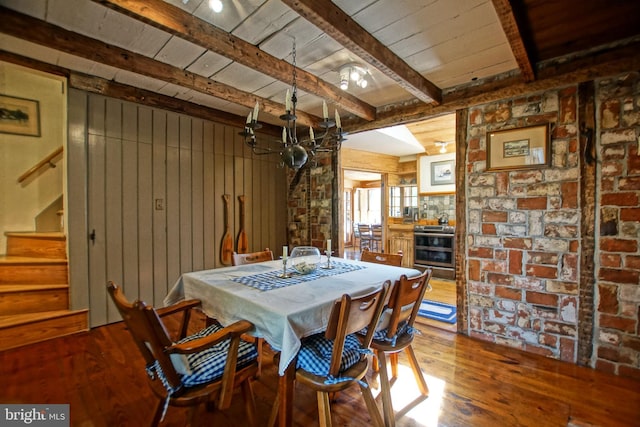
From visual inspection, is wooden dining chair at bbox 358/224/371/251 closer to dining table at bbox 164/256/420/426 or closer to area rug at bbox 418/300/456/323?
area rug at bbox 418/300/456/323

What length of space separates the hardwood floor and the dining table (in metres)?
0.59

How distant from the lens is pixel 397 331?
176 centimetres

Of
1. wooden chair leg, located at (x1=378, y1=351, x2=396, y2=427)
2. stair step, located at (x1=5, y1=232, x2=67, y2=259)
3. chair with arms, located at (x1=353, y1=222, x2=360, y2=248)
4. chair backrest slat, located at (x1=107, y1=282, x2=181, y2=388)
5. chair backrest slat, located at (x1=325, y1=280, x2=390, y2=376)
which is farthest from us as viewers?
chair with arms, located at (x1=353, y1=222, x2=360, y2=248)

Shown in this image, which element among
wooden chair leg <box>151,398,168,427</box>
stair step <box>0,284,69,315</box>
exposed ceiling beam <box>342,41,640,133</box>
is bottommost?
wooden chair leg <box>151,398,168,427</box>

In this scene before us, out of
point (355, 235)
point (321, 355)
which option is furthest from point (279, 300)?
point (355, 235)

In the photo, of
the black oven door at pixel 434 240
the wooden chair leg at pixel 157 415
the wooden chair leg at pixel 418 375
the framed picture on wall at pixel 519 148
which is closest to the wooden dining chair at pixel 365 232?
the black oven door at pixel 434 240

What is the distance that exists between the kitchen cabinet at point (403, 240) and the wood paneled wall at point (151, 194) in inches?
118

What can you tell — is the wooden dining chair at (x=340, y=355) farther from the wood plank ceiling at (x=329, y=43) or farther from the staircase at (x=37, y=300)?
the staircase at (x=37, y=300)

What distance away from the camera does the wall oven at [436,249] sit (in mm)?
4863

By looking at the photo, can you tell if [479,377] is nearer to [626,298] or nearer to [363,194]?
[626,298]

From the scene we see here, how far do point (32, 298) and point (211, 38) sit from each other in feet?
9.37

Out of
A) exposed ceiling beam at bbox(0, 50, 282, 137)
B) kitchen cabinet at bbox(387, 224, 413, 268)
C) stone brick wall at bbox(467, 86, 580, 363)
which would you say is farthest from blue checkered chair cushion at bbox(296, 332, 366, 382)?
kitchen cabinet at bbox(387, 224, 413, 268)

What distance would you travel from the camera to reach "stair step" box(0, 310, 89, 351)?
2432mm

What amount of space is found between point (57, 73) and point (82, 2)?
1.18m
